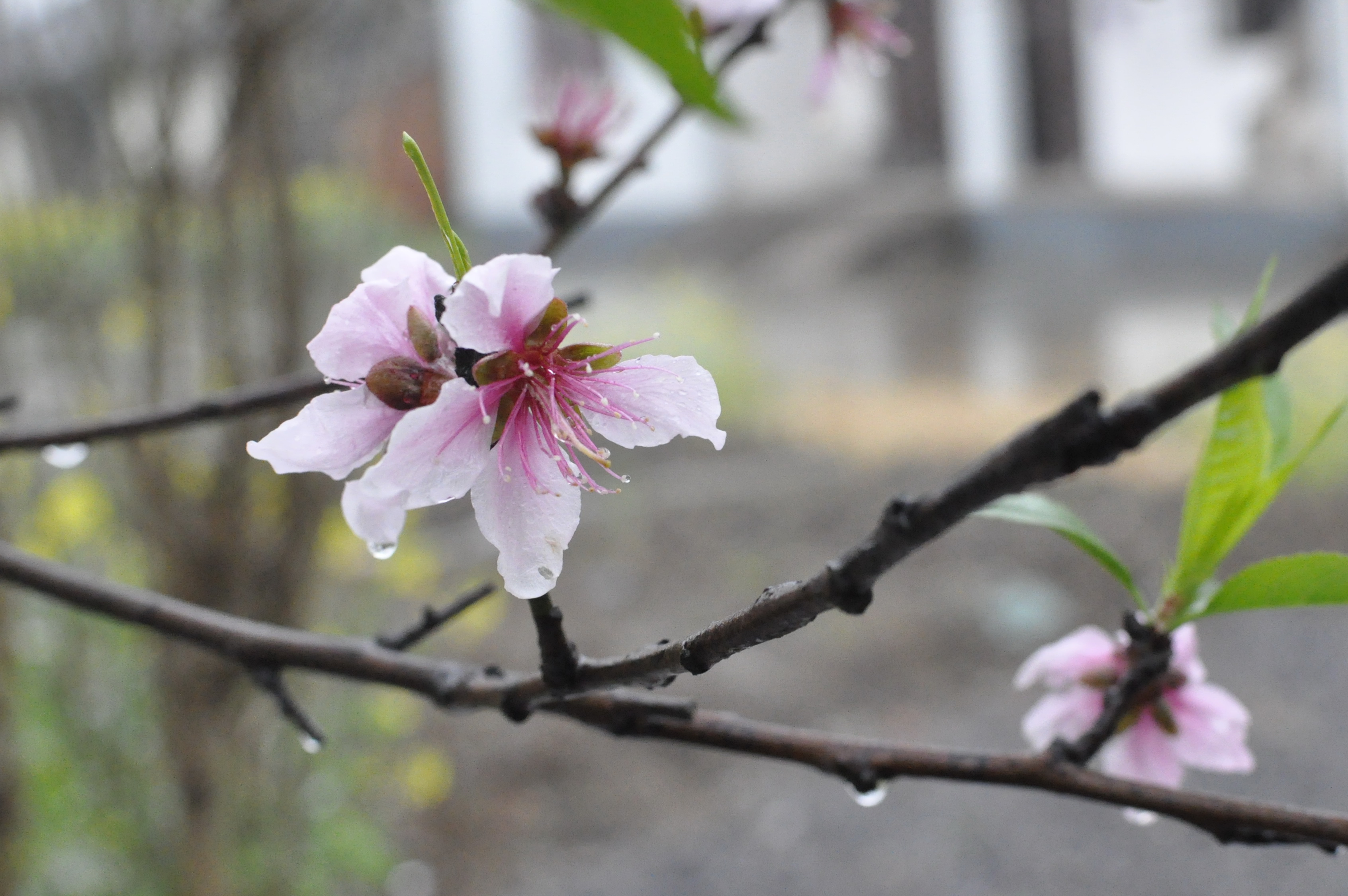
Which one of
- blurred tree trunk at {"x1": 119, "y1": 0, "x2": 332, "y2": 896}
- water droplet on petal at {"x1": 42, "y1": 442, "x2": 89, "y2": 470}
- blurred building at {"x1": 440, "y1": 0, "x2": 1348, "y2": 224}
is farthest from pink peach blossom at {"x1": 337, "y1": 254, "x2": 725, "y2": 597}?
blurred building at {"x1": 440, "y1": 0, "x2": 1348, "y2": 224}

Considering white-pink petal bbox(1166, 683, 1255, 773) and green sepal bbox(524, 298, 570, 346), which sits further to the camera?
white-pink petal bbox(1166, 683, 1255, 773)

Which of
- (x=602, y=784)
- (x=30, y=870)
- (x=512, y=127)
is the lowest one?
(x=512, y=127)

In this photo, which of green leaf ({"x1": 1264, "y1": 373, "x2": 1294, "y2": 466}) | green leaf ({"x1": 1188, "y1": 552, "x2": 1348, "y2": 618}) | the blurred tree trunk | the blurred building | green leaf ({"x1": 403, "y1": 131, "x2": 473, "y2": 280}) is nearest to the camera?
green leaf ({"x1": 403, "y1": 131, "x2": 473, "y2": 280})

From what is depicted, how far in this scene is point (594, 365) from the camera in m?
0.39

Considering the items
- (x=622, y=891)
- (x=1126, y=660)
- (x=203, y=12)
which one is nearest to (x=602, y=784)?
(x=622, y=891)

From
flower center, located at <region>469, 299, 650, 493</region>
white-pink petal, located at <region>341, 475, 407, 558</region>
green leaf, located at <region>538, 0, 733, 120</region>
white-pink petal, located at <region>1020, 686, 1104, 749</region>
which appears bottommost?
white-pink petal, located at <region>1020, 686, 1104, 749</region>

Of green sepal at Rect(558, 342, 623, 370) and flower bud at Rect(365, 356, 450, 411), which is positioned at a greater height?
flower bud at Rect(365, 356, 450, 411)

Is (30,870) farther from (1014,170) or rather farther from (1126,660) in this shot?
(1014,170)

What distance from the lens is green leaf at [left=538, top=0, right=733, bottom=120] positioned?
181 millimetres

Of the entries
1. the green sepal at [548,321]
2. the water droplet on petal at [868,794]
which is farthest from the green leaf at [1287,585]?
the green sepal at [548,321]

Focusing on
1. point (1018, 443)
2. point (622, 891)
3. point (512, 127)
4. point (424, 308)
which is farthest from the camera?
point (512, 127)

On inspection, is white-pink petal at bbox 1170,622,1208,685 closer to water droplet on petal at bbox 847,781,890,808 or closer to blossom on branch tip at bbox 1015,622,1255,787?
blossom on branch tip at bbox 1015,622,1255,787

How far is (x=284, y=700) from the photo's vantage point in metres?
0.57

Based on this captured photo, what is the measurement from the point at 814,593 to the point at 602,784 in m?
2.55
